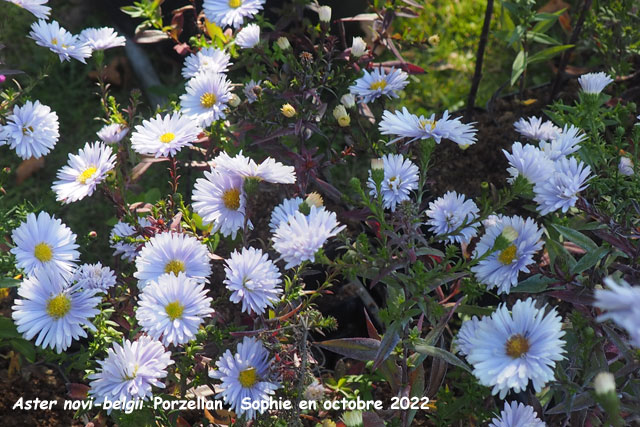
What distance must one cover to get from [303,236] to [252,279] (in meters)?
0.13

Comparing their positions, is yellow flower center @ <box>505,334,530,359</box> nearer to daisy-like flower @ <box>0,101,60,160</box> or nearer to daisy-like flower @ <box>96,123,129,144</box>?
daisy-like flower @ <box>96,123,129,144</box>

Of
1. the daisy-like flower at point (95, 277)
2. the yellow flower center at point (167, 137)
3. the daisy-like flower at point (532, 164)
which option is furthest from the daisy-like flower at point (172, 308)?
the daisy-like flower at point (532, 164)

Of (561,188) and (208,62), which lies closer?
(561,188)

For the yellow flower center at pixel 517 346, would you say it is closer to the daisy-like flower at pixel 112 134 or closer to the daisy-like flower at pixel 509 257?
the daisy-like flower at pixel 509 257

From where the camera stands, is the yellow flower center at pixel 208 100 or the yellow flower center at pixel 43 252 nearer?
the yellow flower center at pixel 43 252

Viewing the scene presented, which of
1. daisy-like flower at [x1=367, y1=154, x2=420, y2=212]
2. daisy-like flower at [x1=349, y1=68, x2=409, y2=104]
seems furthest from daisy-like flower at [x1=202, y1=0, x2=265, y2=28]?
daisy-like flower at [x1=367, y1=154, x2=420, y2=212]

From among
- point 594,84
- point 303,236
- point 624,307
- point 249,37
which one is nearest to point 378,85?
point 249,37

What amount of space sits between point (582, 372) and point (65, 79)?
229 centimetres

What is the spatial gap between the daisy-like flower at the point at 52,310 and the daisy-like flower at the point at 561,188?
79 centimetres

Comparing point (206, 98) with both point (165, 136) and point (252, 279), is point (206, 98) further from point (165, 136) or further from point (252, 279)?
point (252, 279)

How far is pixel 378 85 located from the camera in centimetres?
147

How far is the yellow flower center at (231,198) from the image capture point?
119 cm

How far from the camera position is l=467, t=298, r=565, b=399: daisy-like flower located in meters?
0.95

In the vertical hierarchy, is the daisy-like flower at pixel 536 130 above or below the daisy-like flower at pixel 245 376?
above
